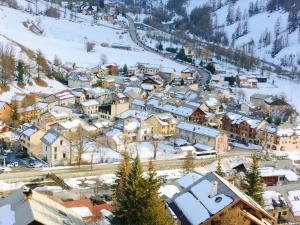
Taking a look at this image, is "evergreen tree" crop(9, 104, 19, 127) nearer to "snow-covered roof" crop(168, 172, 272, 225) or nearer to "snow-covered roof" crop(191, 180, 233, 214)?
"snow-covered roof" crop(168, 172, 272, 225)

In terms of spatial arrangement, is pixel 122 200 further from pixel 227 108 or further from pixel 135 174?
pixel 227 108

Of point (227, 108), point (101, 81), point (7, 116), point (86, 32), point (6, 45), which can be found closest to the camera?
point (7, 116)

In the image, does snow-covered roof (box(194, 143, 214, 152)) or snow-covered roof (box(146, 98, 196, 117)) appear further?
snow-covered roof (box(146, 98, 196, 117))

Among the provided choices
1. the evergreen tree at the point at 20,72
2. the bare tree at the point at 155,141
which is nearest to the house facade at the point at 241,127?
the bare tree at the point at 155,141

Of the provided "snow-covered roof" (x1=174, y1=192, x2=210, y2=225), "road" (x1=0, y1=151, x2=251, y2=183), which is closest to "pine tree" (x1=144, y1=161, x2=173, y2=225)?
"snow-covered roof" (x1=174, y1=192, x2=210, y2=225)

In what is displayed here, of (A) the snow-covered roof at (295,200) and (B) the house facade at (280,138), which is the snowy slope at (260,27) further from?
(A) the snow-covered roof at (295,200)

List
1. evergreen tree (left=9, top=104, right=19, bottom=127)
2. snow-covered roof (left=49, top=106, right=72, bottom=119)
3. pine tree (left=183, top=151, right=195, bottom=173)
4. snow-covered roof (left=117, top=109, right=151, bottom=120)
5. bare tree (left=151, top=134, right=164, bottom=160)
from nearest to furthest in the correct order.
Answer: pine tree (left=183, top=151, right=195, bottom=173)
bare tree (left=151, top=134, right=164, bottom=160)
evergreen tree (left=9, top=104, right=19, bottom=127)
snow-covered roof (left=49, top=106, right=72, bottom=119)
snow-covered roof (left=117, top=109, right=151, bottom=120)

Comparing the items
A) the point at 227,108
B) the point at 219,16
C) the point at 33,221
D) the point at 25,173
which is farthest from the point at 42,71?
the point at 219,16

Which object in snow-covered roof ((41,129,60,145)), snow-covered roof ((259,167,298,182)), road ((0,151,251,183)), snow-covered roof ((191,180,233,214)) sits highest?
snow-covered roof ((191,180,233,214))
